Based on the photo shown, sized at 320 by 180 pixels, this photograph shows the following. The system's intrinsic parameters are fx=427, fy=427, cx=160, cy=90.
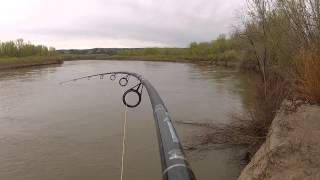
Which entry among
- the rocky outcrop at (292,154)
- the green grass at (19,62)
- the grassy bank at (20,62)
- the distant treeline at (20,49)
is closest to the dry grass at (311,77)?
the rocky outcrop at (292,154)

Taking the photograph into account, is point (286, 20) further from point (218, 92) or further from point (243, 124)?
point (218, 92)

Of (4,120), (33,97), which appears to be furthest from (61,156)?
(33,97)

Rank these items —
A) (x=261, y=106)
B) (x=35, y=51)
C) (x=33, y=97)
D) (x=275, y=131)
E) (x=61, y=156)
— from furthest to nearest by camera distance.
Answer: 1. (x=35, y=51)
2. (x=33, y=97)
3. (x=261, y=106)
4. (x=61, y=156)
5. (x=275, y=131)

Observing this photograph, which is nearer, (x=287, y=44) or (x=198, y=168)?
(x=198, y=168)

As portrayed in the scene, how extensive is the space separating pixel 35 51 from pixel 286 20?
78199mm

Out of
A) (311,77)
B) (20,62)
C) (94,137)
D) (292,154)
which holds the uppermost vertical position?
(311,77)

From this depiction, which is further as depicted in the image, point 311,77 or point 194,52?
point 194,52

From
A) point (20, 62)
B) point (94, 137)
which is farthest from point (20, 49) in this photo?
point (94, 137)

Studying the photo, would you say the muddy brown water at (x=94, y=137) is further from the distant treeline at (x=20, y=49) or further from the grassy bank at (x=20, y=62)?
the distant treeline at (x=20, y=49)

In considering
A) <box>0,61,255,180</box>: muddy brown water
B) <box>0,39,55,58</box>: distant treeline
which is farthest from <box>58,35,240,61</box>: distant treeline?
<box>0,61,255,180</box>: muddy brown water

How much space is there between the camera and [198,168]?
30.8 ft

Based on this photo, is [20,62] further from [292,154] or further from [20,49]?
[292,154]

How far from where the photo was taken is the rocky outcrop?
15.7ft

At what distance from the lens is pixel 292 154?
519 cm
